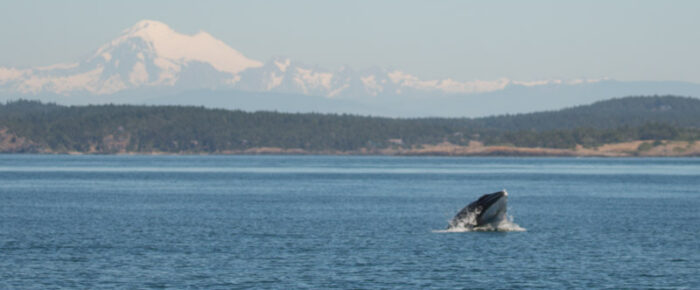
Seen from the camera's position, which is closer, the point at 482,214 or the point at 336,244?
the point at 336,244

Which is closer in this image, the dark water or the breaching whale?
the dark water

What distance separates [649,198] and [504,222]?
149ft

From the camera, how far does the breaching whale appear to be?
59.4 meters

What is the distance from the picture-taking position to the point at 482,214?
6109 cm

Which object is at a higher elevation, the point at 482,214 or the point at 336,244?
the point at 482,214

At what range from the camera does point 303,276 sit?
44.2 meters

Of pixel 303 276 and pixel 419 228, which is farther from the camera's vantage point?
pixel 419 228

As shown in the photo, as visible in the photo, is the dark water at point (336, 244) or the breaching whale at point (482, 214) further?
the breaching whale at point (482, 214)

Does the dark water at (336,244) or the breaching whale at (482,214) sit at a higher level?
the breaching whale at (482,214)

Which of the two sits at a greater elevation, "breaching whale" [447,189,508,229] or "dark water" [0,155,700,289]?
"breaching whale" [447,189,508,229]

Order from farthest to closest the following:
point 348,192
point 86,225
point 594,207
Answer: point 348,192, point 594,207, point 86,225

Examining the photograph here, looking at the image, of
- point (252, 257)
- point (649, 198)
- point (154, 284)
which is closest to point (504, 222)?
point (252, 257)

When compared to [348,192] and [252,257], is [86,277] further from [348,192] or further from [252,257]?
[348,192]

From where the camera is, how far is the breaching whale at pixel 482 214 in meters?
59.4
